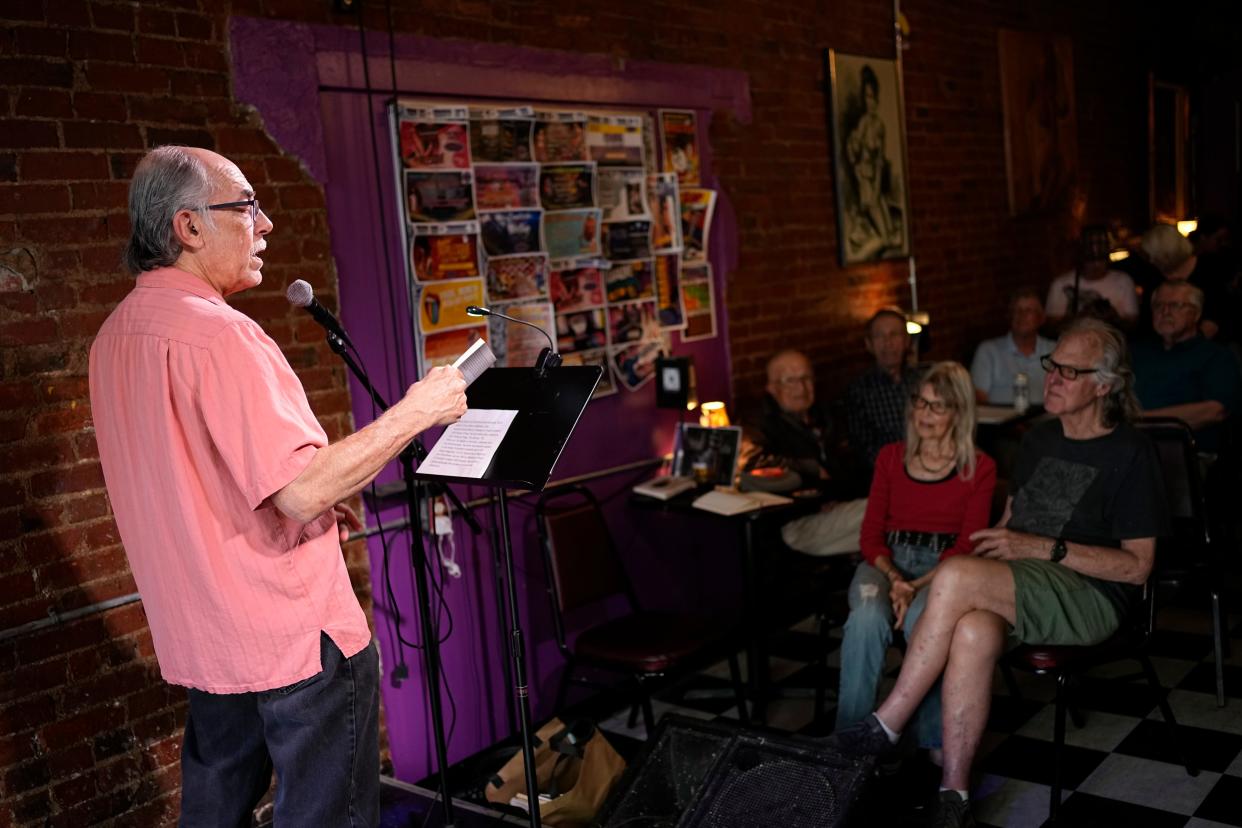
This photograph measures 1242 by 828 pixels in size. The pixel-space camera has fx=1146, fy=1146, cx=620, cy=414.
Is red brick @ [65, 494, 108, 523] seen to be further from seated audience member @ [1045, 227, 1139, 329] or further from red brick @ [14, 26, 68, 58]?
seated audience member @ [1045, 227, 1139, 329]

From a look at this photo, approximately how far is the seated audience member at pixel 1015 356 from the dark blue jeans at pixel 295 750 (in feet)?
13.9

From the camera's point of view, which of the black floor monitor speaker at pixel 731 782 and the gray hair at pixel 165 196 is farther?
the black floor monitor speaker at pixel 731 782

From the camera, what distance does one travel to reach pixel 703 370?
4.88 meters

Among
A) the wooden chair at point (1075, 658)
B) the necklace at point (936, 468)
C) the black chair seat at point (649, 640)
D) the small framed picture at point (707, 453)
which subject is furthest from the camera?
the small framed picture at point (707, 453)

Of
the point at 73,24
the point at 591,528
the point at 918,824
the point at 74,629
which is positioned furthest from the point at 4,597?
the point at 918,824

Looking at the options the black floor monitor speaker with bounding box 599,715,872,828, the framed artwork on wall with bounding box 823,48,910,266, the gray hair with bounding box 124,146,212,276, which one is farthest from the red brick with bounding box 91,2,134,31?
the framed artwork on wall with bounding box 823,48,910,266

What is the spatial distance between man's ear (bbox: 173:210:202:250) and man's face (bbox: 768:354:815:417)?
2997 millimetres

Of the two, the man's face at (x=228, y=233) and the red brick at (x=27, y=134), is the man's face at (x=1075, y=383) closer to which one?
the man's face at (x=228, y=233)

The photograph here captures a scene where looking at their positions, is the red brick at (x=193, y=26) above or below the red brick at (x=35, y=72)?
above

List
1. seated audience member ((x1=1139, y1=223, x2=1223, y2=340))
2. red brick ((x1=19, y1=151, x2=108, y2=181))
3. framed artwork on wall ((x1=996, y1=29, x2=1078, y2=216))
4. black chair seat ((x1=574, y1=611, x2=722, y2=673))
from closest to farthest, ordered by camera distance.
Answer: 1. red brick ((x1=19, y1=151, x2=108, y2=181))
2. black chair seat ((x1=574, y1=611, x2=722, y2=673))
3. seated audience member ((x1=1139, y1=223, x2=1223, y2=340))
4. framed artwork on wall ((x1=996, y1=29, x2=1078, y2=216))

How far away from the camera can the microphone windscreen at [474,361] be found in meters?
2.25

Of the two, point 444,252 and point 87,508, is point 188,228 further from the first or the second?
point 444,252

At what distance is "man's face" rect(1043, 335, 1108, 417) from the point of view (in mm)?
3332

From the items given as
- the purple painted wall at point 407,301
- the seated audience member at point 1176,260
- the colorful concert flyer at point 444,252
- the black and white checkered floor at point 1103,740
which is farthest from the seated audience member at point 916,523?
the seated audience member at point 1176,260
